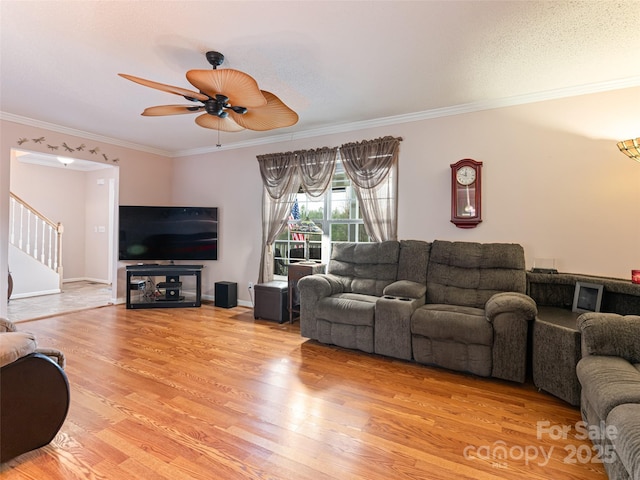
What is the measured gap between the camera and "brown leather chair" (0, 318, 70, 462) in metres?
1.50

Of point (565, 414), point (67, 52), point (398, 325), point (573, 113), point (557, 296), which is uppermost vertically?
point (67, 52)

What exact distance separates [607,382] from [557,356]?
2.47 ft

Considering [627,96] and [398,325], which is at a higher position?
[627,96]

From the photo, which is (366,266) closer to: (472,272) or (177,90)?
(472,272)

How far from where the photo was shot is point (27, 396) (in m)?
1.58

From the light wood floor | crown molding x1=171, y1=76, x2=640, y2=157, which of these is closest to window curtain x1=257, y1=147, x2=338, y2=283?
crown molding x1=171, y1=76, x2=640, y2=157

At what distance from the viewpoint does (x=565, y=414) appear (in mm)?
2131

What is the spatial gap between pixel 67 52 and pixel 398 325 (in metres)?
3.49

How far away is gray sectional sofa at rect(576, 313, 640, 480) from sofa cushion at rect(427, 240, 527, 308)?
1.04m

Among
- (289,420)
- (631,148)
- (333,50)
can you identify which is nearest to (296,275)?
(289,420)

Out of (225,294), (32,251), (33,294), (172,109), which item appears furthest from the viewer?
(32,251)

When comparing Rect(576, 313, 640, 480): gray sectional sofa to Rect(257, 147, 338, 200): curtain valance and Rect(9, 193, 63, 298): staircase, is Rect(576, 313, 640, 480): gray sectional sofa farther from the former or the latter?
Rect(9, 193, 63, 298): staircase

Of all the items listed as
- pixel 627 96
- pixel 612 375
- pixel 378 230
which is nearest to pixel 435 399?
pixel 612 375

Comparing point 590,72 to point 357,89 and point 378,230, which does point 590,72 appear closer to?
point 357,89
